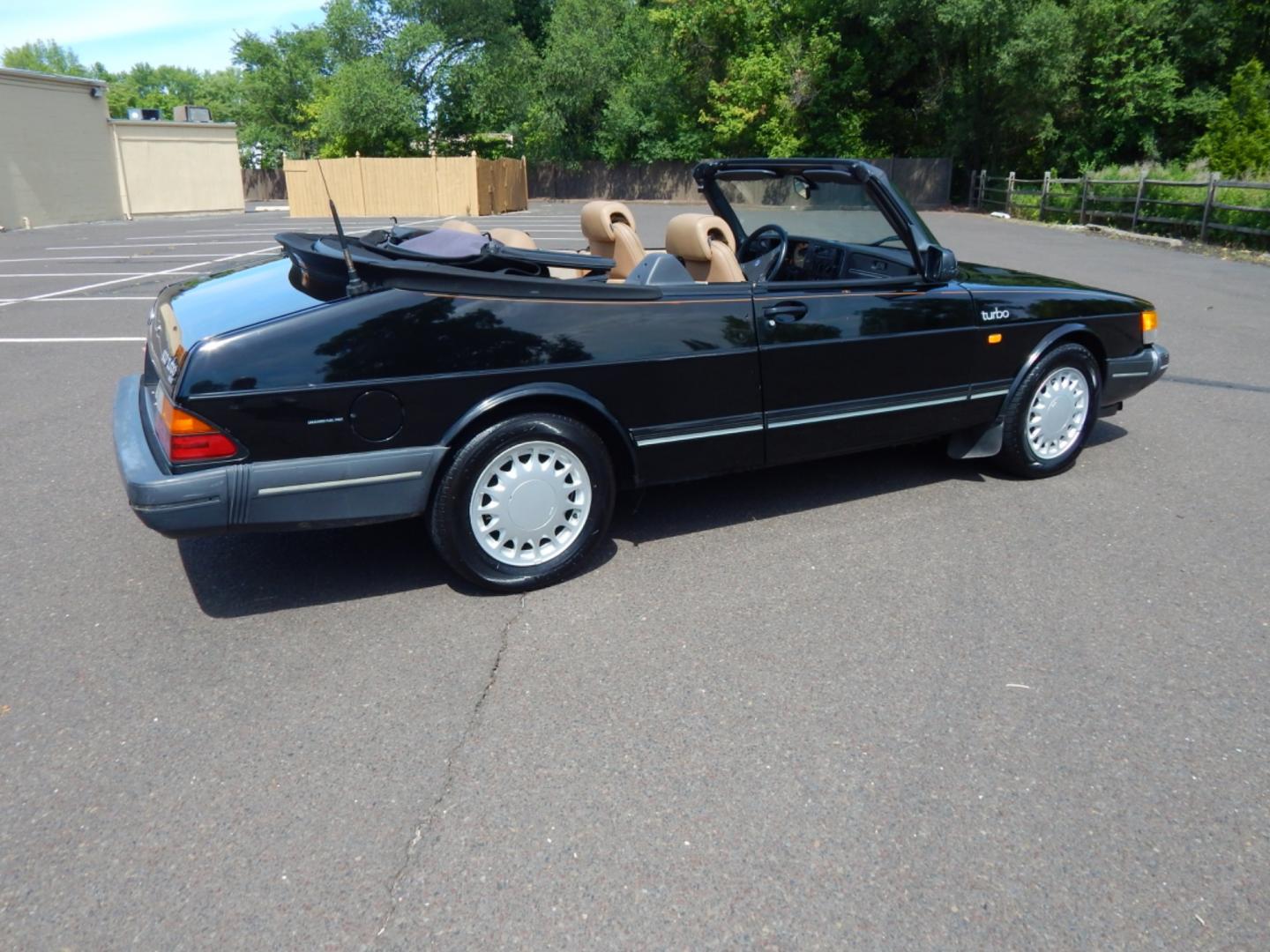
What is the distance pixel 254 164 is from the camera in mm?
58875

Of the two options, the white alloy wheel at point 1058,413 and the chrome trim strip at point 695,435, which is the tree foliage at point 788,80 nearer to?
the white alloy wheel at point 1058,413

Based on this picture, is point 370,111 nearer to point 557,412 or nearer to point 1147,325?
point 1147,325

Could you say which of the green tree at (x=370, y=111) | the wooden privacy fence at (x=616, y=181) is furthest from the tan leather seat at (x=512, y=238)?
the green tree at (x=370, y=111)

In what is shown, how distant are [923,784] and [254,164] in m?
63.7

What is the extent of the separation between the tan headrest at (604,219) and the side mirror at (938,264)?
1392 mm

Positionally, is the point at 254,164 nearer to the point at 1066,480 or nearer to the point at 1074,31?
the point at 1074,31

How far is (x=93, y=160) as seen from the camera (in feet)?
107

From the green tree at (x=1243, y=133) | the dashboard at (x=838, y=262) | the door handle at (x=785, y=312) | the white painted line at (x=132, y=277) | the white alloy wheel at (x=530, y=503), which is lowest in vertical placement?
the white painted line at (x=132, y=277)

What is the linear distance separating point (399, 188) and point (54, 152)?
10.6 metres

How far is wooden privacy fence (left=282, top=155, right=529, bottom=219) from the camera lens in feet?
114

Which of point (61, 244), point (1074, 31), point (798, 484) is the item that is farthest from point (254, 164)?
point (798, 484)

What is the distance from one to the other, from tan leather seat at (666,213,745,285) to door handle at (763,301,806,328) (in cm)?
24

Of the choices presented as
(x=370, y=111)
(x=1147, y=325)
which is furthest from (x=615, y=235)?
(x=370, y=111)

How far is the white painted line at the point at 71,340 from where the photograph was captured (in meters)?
8.83
